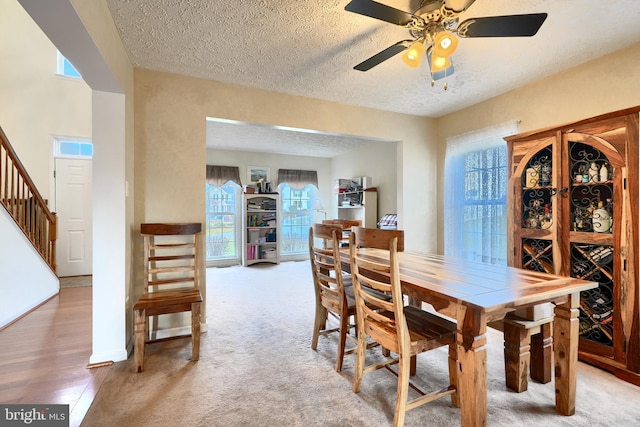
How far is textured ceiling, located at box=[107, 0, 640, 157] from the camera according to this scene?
1.83 metres

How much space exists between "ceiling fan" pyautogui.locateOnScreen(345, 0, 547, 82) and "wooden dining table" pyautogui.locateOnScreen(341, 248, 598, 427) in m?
1.29

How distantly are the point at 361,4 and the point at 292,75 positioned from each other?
1.43 meters

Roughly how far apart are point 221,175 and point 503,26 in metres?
5.25

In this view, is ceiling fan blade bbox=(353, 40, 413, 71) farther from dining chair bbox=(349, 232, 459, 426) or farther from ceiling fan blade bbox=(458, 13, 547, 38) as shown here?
dining chair bbox=(349, 232, 459, 426)

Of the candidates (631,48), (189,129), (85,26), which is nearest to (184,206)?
(189,129)

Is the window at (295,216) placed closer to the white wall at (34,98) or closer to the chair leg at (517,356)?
the white wall at (34,98)

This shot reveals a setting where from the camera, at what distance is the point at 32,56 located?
14.9 ft

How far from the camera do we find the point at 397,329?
4.83ft

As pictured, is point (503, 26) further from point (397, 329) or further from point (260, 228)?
point (260, 228)

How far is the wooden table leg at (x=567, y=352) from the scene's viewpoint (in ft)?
5.13

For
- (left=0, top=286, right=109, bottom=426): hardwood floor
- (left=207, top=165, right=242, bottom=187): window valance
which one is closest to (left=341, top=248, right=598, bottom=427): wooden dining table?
(left=0, top=286, right=109, bottom=426): hardwood floor

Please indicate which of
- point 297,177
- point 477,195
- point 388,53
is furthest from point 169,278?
point 297,177

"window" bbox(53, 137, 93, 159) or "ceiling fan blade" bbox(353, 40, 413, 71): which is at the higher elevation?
"window" bbox(53, 137, 93, 159)

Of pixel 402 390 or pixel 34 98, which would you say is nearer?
pixel 402 390
